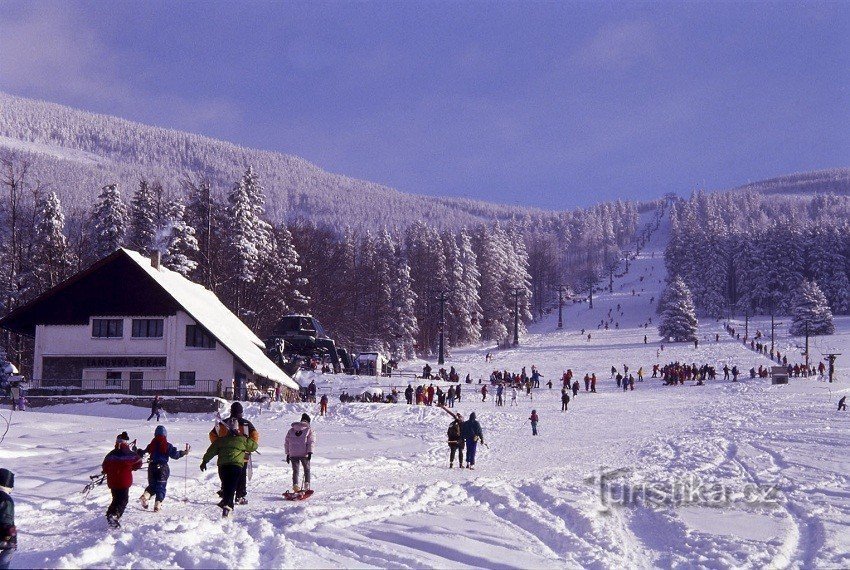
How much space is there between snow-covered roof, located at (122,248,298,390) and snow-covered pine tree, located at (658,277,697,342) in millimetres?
53120

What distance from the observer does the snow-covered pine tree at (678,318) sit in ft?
272

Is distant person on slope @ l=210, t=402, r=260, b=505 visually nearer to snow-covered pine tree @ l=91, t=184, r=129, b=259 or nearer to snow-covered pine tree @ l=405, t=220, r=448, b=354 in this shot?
snow-covered pine tree @ l=91, t=184, r=129, b=259

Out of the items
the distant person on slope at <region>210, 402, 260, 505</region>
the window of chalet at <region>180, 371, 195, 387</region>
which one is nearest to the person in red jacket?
the distant person on slope at <region>210, 402, 260, 505</region>

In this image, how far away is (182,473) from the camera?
16.5 meters

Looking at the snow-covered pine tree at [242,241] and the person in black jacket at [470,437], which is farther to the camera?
the snow-covered pine tree at [242,241]

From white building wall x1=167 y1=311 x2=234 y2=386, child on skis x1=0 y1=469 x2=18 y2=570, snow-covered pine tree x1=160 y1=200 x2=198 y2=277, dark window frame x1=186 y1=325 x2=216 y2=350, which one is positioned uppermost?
snow-covered pine tree x1=160 y1=200 x2=198 y2=277

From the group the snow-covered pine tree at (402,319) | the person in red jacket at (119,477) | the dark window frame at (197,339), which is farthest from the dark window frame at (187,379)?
the snow-covered pine tree at (402,319)

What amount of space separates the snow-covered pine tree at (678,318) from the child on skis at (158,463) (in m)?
76.2

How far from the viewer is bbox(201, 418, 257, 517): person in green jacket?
37.5 ft

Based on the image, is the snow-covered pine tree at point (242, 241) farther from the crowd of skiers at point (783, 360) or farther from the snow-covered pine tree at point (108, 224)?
the crowd of skiers at point (783, 360)

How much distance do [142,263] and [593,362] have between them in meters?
40.8

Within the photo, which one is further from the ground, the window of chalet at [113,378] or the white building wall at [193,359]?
the white building wall at [193,359]

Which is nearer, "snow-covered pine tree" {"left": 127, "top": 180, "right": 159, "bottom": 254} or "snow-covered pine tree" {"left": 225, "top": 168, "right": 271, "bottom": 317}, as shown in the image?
"snow-covered pine tree" {"left": 225, "top": 168, "right": 271, "bottom": 317}

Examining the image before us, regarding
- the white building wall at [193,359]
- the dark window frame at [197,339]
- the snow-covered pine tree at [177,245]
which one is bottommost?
the white building wall at [193,359]
